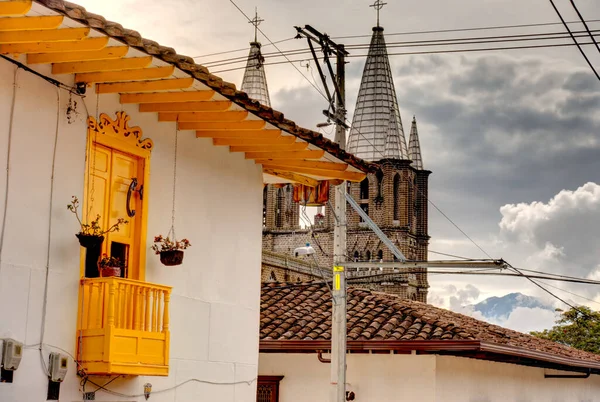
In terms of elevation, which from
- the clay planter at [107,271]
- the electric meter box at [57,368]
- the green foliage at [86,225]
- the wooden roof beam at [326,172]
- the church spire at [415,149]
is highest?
the church spire at [415,149]

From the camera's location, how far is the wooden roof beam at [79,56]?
8508 millimetres

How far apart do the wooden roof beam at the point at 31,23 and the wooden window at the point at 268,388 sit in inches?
452

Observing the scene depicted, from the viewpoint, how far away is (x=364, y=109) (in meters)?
73.3

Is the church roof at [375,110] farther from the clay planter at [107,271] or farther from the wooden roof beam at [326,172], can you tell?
the clay planter at [107,271]

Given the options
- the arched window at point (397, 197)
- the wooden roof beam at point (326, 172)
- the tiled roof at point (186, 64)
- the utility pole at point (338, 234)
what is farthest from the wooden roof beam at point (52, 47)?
the arched window at point (397, 197)

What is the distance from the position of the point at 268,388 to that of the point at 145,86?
33.1ft

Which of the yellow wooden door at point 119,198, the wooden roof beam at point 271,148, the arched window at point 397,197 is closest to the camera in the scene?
the yellow wooden door at point 119,198

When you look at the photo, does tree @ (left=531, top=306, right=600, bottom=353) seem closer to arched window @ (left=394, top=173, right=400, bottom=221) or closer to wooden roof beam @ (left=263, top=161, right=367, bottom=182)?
arched window @ (left=394, top=173, right=400, bottom=221)

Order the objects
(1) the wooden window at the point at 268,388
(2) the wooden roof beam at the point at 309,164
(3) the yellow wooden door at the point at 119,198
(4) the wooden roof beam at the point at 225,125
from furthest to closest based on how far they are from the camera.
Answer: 1. (1) the wooden window at the point at 268,388
2. (2) the wooden roof beam at the point at 309,164
3. (4) the wooden roof beam at the point at 225,125
4. (3) the yellow wooden door at the point at 119,198

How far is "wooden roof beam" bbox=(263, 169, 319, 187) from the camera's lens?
13422 millimetres

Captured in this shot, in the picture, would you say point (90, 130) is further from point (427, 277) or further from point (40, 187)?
point (427, 277)

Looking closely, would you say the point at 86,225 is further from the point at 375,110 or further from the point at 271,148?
the point at 375,110

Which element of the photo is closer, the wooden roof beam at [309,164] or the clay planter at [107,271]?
the clay planter at [107,271]

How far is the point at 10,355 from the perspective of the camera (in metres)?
8.40
